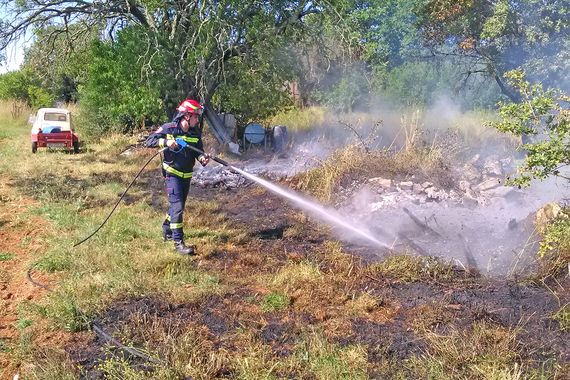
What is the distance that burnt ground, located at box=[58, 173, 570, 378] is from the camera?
3.64 meters

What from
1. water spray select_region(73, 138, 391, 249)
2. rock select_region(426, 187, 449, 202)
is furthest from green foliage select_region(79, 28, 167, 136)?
rock select_region(426, 187, 449, 202)

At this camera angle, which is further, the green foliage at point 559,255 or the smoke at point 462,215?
the smoke at point 462,215

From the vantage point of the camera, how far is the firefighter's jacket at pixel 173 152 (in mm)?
5867

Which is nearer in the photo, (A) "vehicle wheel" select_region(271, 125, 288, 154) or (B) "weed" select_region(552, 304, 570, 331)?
(B) "weed" select_region(552, 304, 570, 331)

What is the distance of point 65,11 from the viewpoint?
11930mm

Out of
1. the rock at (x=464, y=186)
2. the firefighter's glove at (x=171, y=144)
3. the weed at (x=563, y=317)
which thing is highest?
the firefighter's glove at (x=171, y=144)

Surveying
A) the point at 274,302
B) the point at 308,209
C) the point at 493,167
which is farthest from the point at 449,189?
the point at 274,302

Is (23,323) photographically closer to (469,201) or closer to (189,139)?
(189,139)

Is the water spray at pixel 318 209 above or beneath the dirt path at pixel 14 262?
above

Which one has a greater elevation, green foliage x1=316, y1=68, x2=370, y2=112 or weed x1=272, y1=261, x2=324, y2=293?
green foliage x1=316, y1=68, x2=370, y2=112

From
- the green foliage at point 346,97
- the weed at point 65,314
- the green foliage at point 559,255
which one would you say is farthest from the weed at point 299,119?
the weed at point 65,314

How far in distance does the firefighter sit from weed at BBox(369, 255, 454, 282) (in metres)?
2.14

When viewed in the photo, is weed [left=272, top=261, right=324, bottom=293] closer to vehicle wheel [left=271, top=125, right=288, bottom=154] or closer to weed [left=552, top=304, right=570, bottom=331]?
weed [left=552, top=304, right=570, bottom=331]

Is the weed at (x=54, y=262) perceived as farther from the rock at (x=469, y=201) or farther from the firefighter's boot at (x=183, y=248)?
the rock at (x=469, y=201)
